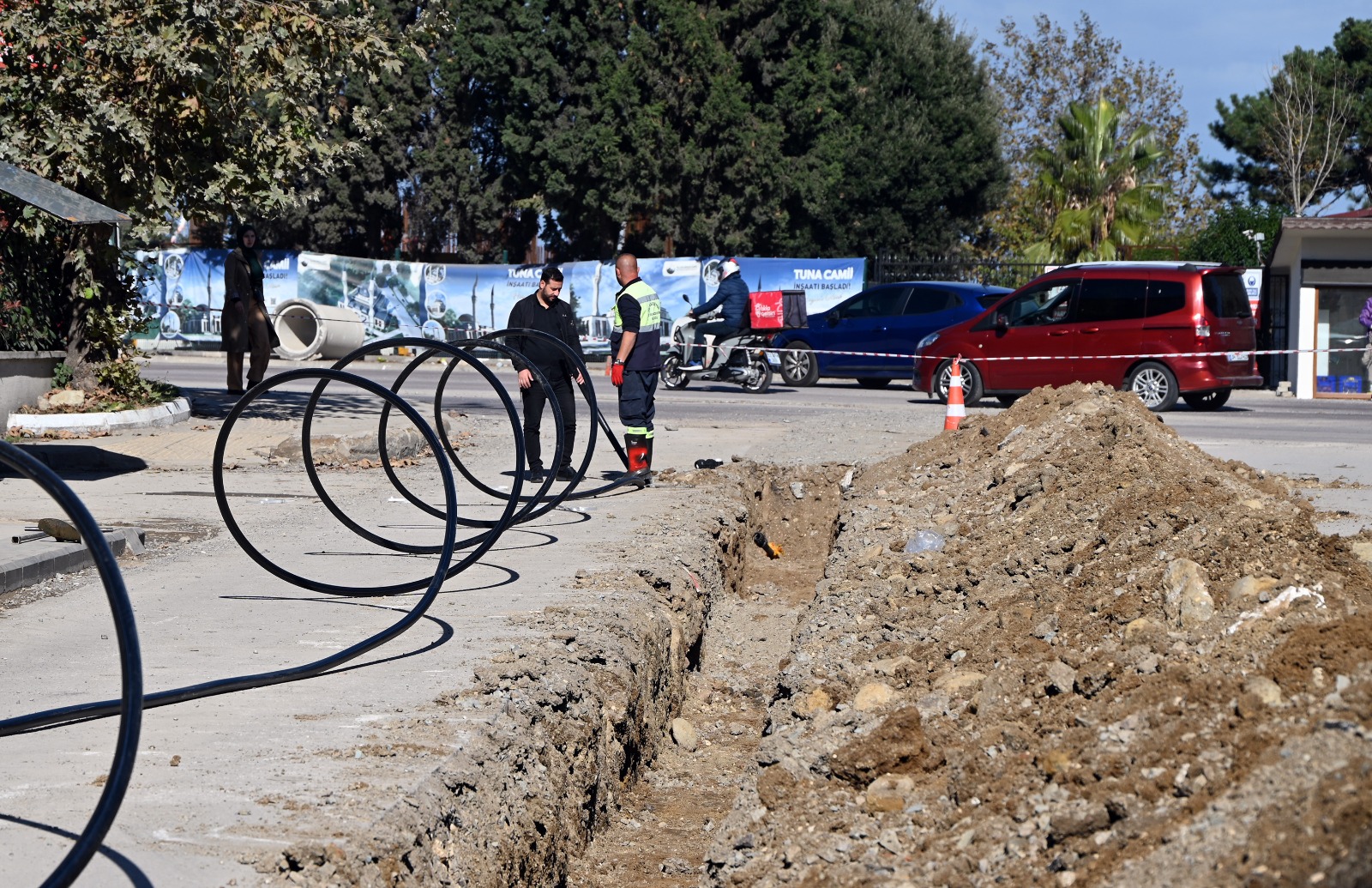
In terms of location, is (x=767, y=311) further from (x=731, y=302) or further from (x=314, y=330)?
(x=314, y=330)

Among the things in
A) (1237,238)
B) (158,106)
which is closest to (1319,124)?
(1237,238)

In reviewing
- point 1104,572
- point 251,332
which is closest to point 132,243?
point 251,332

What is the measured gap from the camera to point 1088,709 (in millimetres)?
4719

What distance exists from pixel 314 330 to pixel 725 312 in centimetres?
1017

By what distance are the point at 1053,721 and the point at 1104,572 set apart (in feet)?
6.93

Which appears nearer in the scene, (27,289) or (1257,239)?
(27,289)

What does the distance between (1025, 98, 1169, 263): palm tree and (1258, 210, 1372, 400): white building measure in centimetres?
1215

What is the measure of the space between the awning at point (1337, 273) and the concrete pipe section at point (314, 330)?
53.7ft

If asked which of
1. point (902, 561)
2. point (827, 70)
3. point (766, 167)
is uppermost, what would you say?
point (827, 70)

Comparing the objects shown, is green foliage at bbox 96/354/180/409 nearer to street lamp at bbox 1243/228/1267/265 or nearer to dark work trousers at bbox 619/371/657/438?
dark work trousers at bbox 619/371/657/438

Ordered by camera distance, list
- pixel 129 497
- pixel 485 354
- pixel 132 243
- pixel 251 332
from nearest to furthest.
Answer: pixel 129 497 < pixel 132 243 < pixel 251 332 < pixel 485 354

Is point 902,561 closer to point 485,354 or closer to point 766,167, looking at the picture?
point 485,354

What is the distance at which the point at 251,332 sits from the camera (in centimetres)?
1695

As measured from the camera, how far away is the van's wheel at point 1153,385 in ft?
61.7
